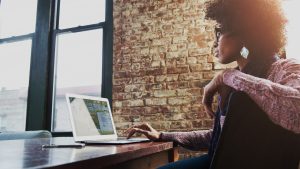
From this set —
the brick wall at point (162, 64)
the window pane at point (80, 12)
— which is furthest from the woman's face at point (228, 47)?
the window pane at point (80, 12)

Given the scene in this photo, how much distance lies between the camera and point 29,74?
3.52m

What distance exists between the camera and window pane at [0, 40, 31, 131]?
11.6 ft

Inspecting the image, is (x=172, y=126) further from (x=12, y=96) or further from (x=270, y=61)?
(x=12, y=96)

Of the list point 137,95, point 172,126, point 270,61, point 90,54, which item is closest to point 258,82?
point 270,61

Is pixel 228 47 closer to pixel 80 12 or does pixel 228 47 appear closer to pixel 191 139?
pixel 191 139

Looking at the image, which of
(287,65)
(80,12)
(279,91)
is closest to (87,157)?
(279,91)

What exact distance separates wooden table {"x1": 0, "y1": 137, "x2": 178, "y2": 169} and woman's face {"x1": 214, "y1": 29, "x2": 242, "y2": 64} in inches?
17.6

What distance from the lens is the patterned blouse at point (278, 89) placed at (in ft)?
2.21

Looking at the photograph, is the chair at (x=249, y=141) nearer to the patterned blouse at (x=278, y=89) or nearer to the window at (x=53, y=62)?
the patterned blouse at (x=278, y=89)

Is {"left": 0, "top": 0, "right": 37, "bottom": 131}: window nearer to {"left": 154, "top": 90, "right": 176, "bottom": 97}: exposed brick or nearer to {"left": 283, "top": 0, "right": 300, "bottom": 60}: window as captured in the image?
{"left": 154, "top": 90, "right": 176, "bottom": 97}: exposed brick

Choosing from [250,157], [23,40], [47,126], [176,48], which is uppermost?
[23,40]

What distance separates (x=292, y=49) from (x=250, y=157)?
2188 mm

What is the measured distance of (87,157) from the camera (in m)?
0.75

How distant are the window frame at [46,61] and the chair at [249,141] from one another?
2546 millimetres
